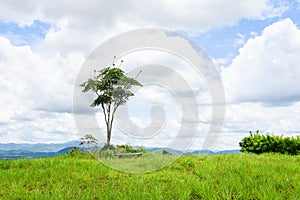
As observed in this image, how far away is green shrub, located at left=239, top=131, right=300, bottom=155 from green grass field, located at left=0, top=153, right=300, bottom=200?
5.51 metres

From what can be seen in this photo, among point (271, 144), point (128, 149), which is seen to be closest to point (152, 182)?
point (128, 149)

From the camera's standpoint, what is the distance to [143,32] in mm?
7148

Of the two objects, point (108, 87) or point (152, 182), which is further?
point (108, 87)

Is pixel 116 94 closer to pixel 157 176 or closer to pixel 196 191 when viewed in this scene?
pixel 157 176

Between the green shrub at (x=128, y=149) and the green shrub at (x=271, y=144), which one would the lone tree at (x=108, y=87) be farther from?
the green shrub at (x=271, y=144)

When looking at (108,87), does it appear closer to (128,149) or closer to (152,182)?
(128,149)

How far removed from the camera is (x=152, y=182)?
552cm

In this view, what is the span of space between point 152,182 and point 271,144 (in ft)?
27.0

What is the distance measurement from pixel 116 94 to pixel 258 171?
7.30 m

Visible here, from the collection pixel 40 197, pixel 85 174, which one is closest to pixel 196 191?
pixel 40 197

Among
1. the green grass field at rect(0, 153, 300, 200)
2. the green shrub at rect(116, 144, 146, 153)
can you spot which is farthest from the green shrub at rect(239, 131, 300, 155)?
the green grass field at rect(0, 153, 300, 200)

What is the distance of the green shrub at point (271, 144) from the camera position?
38.4ft

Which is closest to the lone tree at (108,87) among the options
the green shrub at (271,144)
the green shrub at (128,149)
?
the green shrub at (128,149)

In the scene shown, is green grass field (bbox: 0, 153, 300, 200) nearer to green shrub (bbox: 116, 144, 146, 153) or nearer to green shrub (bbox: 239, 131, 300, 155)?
green shrub (bbox: 116, 144, 146, 153)
